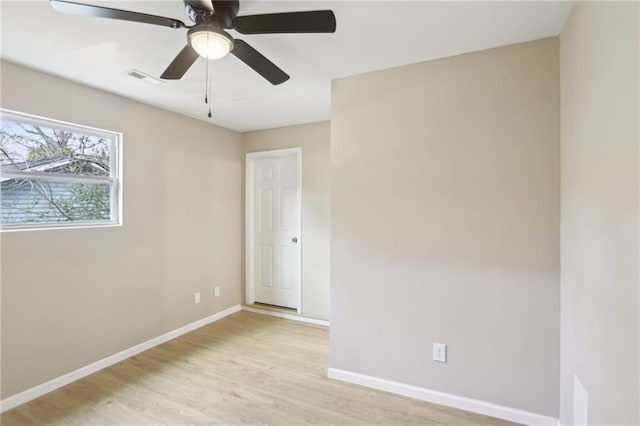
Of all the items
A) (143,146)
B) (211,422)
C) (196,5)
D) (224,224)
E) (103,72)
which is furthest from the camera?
(224,224)

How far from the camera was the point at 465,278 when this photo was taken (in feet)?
7.02

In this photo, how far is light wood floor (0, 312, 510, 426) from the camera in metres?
2.06

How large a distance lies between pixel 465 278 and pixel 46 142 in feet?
10.8

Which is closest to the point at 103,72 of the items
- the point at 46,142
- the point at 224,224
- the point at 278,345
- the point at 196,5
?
the point at 46,142

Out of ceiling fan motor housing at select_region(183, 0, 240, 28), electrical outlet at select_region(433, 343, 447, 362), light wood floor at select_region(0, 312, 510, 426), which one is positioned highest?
ceiling fan motor housing at select_region(183, 0, 240, 28)

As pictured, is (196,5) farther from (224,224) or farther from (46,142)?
(224,224)

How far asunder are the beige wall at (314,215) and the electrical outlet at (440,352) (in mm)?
1721

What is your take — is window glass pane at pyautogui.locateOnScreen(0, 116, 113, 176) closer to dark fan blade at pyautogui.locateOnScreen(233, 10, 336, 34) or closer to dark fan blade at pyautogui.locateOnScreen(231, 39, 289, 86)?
dark fan blade at pyautogui.locateOnScreen(231, 39, 289, 86)

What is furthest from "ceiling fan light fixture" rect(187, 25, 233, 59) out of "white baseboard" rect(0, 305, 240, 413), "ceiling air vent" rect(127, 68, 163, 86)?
"white baseboard" rect(0, 305, 240, 413)

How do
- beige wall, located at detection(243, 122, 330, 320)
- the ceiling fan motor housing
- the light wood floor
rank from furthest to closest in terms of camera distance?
beige wall, located at detection(243, 122, 330, 320) → the light wood floor → the ceiling fan motor housing

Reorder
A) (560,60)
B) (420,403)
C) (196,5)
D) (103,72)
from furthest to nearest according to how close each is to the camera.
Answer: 1. (103,72)
2. (420,403)
3. (560,60)
4. (196,5)

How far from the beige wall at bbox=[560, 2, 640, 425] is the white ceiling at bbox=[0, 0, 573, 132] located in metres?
0.43

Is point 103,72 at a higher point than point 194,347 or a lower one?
higher

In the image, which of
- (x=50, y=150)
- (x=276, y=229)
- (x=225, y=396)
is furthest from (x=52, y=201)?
(x=276, y=229)
